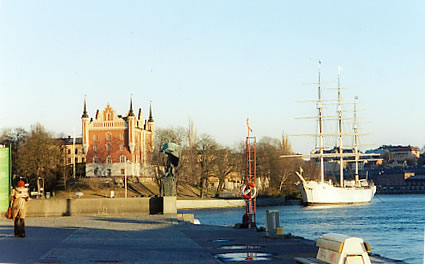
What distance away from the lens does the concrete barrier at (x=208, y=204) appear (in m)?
95.3

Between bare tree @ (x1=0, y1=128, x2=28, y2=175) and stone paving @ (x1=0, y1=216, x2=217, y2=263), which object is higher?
bare tree @ (x1=0, y1=128, x2=28, y2=175)

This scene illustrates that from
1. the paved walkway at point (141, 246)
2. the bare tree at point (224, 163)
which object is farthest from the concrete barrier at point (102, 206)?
the bare tree at point (224, 163)

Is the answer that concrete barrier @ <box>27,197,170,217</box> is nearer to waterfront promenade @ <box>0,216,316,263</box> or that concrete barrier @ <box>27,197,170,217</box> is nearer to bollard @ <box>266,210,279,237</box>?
waterfront promenade @ <box>0,216,316,263</box>

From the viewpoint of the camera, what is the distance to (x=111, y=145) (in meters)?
126

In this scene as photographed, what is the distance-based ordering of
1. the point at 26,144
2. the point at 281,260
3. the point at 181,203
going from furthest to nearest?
1. the point at 26,144
2. the point at 181,203
3. the point at 281,260

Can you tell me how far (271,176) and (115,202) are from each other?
256ft

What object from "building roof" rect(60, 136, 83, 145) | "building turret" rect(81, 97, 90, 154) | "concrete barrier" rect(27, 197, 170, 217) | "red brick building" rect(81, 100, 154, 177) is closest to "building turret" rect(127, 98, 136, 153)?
"red brick building" rect(81, 100, 154, 177)

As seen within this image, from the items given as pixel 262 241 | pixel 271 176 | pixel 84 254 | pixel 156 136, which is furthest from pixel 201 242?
pixel 271 176

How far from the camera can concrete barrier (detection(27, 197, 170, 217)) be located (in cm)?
3512

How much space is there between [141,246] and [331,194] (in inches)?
4015

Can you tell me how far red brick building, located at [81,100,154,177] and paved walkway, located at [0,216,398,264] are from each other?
96711 millimetres

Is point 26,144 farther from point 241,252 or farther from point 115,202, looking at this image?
point 241,252

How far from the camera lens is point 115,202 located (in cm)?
3569

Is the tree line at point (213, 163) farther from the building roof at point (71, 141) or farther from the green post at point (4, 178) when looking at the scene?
the green post at point (4, 178)
